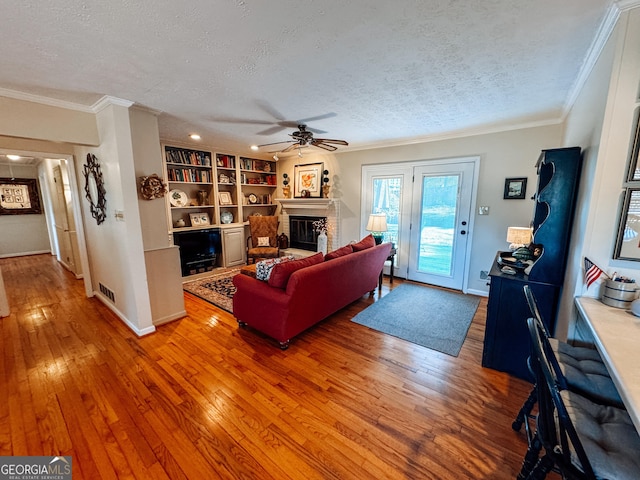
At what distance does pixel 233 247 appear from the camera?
528 centimetres

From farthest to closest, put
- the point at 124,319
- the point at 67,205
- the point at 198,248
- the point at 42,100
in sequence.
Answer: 1. the point at 198,248
2. the point at 67,205
3. the point at 124,319
4. the point at 42,100

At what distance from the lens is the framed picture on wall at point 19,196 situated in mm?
6008

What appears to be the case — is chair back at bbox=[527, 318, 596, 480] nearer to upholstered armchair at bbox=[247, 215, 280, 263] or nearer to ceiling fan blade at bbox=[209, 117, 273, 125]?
ceiling fan blade at bbox=[209, 117, 273, 125]

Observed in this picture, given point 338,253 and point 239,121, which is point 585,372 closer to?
point 338,253

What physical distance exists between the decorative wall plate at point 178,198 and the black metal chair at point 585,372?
4956mm

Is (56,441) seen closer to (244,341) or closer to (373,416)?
(244,341)

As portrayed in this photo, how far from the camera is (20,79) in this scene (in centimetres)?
194

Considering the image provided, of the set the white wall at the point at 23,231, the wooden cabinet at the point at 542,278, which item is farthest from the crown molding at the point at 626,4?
the white wall at the point at 23,231

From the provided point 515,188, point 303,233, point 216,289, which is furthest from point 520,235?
point 216,289

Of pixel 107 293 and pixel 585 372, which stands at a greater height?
pixel 585 372

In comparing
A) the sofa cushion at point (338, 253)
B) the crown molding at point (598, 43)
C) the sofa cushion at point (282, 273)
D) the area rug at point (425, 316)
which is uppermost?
the crown molding at point (598, 43)

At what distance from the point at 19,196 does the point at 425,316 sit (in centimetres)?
936

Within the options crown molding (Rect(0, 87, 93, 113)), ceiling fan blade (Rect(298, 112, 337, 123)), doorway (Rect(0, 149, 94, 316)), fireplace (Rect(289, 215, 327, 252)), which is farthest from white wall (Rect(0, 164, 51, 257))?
ceiling fan blade (Rect(298, 112, 337, 123))

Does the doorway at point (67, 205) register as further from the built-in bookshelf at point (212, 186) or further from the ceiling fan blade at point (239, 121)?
the ceiling fan blade at point (239, 121)
